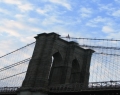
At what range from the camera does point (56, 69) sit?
5878cm

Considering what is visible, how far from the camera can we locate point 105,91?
38938 millimetres

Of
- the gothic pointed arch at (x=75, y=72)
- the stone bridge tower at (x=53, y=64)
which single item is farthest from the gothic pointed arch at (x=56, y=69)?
the gothic pointed arch at (x=75, y=72)

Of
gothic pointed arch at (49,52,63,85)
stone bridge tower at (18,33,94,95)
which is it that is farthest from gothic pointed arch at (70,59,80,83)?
gothic pointed arch at (49,52,63,85)

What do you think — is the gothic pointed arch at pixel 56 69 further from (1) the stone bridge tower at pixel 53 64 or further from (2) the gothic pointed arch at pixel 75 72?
(2) the gothic pointed arch at pixel 75 72

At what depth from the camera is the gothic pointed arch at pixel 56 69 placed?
57444 millimetres

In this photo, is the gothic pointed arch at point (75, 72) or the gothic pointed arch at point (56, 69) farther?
the gothic pointed arch at point (75, 72)

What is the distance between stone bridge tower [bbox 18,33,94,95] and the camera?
52125 millimetres

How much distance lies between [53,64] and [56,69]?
1418mm

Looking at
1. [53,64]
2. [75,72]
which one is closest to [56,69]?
[53,64]

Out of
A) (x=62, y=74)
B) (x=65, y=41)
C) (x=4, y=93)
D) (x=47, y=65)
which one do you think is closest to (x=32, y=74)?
(x=47, y=65)

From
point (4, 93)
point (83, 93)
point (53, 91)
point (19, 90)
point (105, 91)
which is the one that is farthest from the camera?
point (4, 93)

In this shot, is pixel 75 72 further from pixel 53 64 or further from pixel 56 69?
pixel 53 64

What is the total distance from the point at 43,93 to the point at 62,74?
26.7ft

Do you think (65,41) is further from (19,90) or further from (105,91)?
(105,91)
